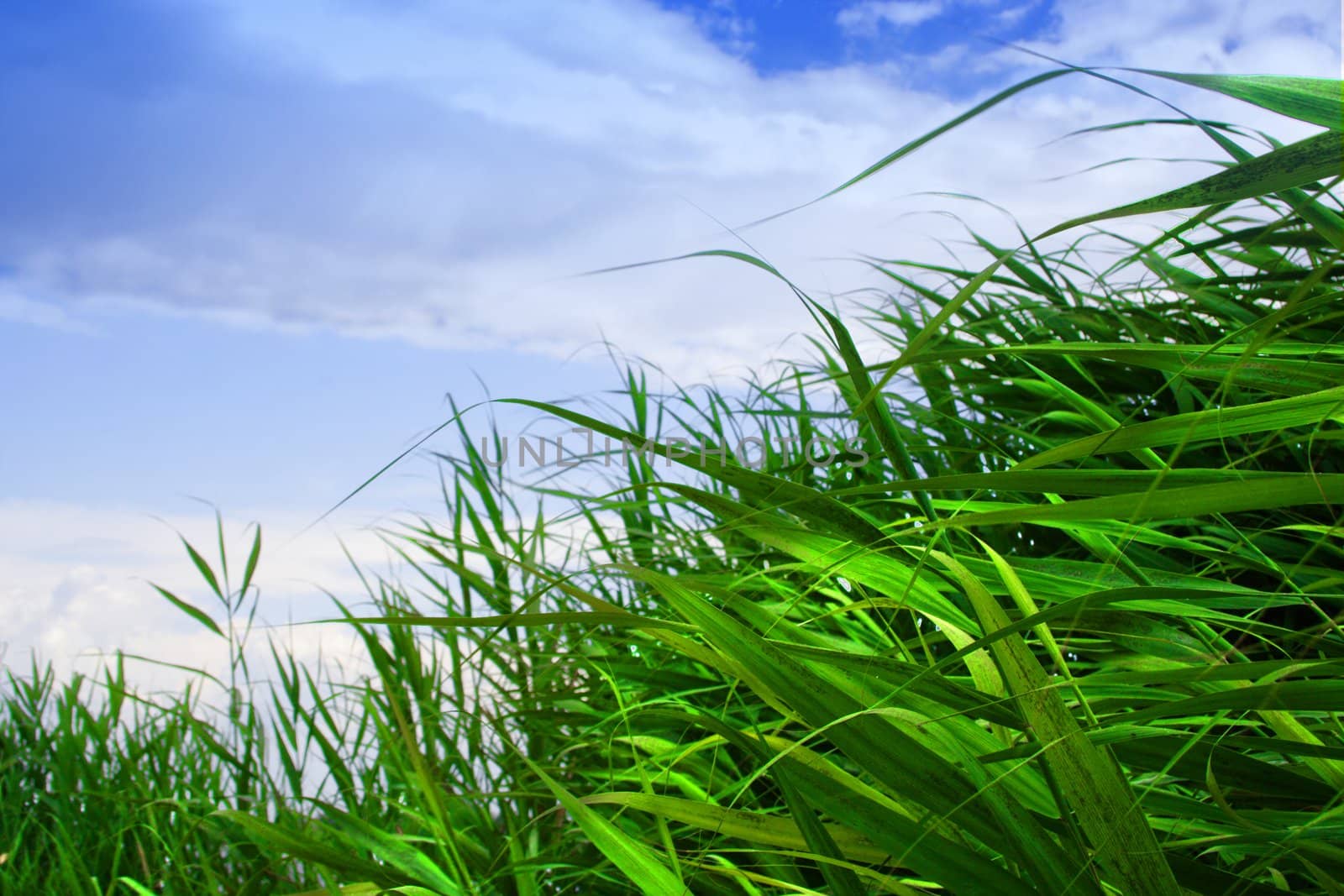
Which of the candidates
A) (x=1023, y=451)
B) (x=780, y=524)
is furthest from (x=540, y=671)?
(x=780, y=524)

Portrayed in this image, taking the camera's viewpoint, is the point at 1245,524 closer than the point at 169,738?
Yes

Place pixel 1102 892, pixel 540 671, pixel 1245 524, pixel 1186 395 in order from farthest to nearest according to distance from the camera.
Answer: pixel 540 671
pixel 1186 395
pixel 1245 524
pixel 1102 892

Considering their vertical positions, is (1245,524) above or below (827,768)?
above

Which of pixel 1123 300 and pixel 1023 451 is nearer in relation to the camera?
pixel 1023 451

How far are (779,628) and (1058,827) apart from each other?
0.23 m

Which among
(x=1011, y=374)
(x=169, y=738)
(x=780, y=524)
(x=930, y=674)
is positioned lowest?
(x=930, y=674)

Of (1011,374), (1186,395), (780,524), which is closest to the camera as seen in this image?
(780,524)

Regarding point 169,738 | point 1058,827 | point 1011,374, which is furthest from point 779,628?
point 169,738

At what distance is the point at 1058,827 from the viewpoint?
58cm

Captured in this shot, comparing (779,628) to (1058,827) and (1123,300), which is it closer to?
(1058,827)

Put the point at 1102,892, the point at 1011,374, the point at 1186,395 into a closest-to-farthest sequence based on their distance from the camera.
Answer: the point at 1102,892 < the point at 1186,395 < the point at 1011,374

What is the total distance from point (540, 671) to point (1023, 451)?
826mm

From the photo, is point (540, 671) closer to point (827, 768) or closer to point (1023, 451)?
point (1023, 451)

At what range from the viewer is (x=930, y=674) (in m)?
0.58
